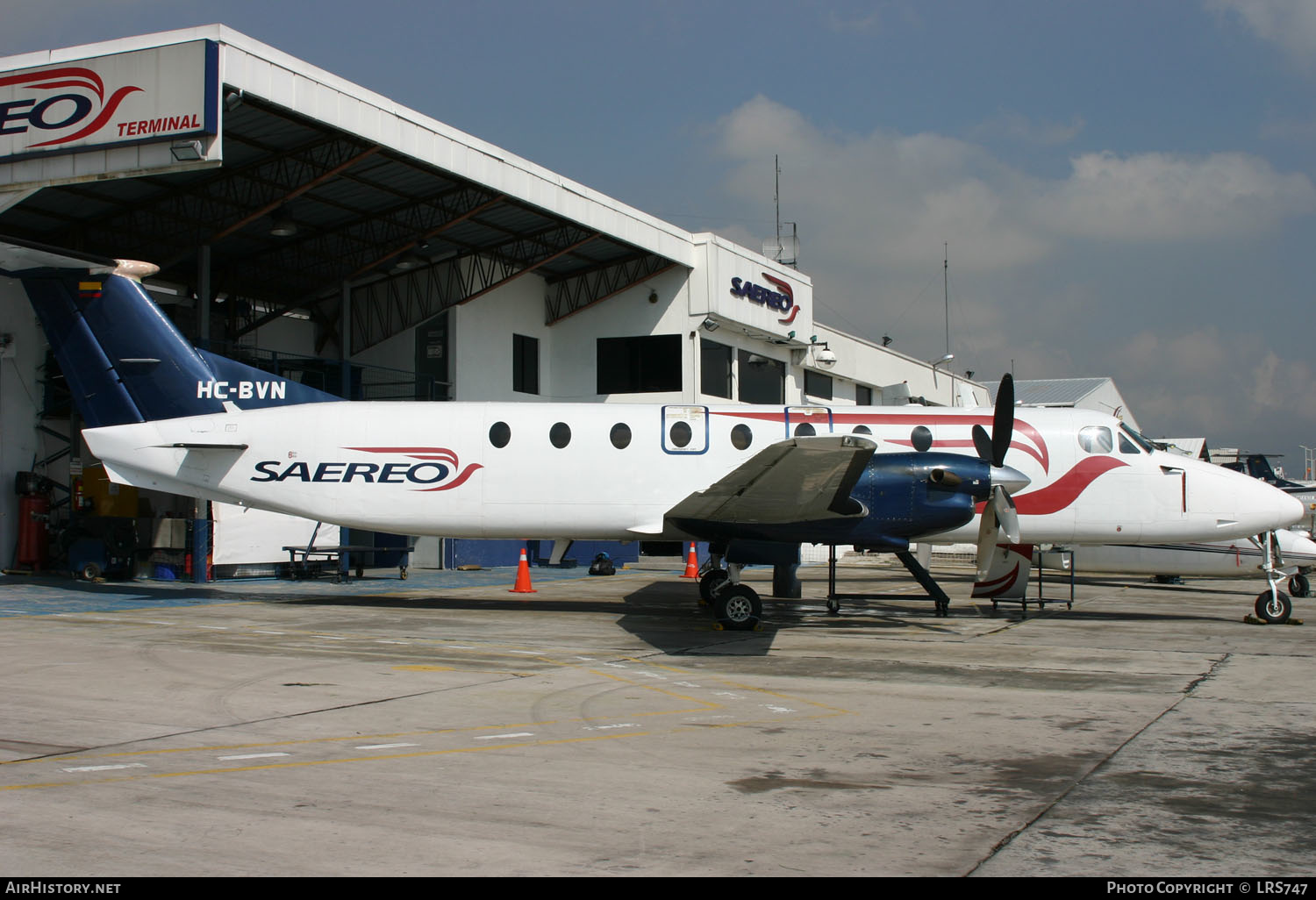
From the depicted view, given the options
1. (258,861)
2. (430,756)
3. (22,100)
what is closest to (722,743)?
(430,756)

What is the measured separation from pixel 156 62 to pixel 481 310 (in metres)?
14.5

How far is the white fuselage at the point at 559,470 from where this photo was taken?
15.8m

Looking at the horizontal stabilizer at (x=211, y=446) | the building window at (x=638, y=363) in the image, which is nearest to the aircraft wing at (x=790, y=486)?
the horizontal stabilizer at (x=211, y=446)

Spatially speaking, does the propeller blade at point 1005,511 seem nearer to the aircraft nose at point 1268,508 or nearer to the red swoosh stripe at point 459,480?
the aircraft nose at point 1268,508

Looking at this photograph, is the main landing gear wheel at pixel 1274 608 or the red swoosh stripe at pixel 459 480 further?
the main landing gear wheel at pixel 1274 608

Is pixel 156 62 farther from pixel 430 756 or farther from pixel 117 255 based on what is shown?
pixel 430 756

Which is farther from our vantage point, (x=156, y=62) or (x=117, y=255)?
(x=117, y=255)

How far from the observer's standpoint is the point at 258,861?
14.8 ft

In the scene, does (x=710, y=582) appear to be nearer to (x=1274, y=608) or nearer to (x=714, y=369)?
(x=1274, y=608)

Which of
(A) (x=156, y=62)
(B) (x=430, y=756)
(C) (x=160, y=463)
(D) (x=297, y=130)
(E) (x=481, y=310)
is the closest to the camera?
(B) (x=430, y=756)

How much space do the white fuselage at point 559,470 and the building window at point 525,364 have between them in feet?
58.7

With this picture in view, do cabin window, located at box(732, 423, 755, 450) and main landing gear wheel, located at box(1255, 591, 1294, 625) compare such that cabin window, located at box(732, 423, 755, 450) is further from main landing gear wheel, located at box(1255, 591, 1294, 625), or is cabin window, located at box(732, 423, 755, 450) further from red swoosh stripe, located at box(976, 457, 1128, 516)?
main landing gear wheel, located at box(1255, 591, 1294, 625)

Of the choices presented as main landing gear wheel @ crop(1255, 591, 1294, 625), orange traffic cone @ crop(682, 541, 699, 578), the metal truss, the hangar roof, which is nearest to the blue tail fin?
the hangar roof
